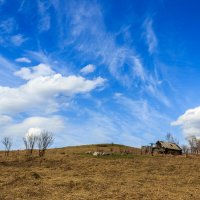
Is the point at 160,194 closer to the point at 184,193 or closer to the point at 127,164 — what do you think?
the point at 184,193

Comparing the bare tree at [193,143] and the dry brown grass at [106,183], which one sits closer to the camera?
the dry brown grass at [106,183]

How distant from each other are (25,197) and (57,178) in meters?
6.52

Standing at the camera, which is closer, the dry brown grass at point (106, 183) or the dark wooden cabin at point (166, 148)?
the dry brown grass at point (106, 183)

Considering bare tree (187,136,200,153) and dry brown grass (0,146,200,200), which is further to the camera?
bare tree (187,136,200,153)

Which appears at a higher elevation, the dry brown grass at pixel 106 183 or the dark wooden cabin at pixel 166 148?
the dark wooden cabin at pixel 166 148

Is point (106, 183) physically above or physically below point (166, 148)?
below

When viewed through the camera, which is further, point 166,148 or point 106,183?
point 166,148

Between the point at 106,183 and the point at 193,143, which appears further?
the point at 193,143

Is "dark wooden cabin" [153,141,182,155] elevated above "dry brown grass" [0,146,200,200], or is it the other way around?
"dark wooden cabin" [153,141,182,155]

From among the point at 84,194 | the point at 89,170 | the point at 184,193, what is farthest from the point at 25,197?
the point at 89,170

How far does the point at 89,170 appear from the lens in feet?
103

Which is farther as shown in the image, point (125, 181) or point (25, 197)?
point (125, 181)

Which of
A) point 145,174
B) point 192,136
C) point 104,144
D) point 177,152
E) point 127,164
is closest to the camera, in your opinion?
point 145,174

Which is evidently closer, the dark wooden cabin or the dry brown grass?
the dry brown grass
